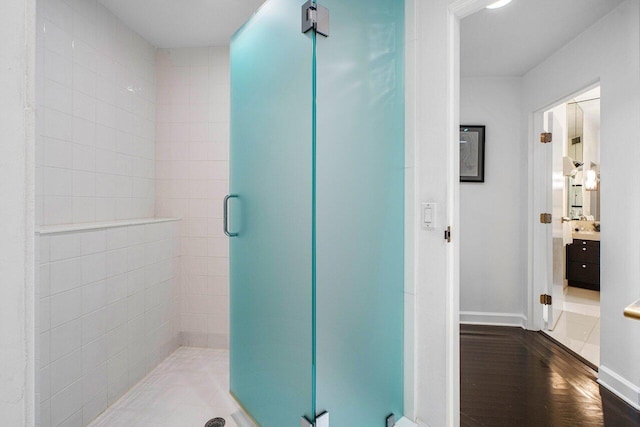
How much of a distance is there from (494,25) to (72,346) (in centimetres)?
332

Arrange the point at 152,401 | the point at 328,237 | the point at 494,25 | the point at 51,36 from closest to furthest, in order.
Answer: the point at 328,237, the point at 51,36, the point at 152,401, the point at 494,25

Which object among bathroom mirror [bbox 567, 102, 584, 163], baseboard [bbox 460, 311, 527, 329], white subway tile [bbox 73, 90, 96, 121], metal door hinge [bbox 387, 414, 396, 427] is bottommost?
baseboard [bbox 460, 311, 527, 329]

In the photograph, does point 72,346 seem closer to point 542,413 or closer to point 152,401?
point 152,401

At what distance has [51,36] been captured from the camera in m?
1.76

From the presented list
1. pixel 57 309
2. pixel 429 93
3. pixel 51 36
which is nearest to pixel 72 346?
pixel 57 309

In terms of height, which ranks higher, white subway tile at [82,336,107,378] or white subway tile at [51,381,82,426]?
white subway tile at [82,336,107,378]

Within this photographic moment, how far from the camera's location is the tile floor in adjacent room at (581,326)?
2.64m

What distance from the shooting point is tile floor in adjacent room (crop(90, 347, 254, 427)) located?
5.68ft

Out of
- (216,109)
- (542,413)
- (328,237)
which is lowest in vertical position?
(542,413)

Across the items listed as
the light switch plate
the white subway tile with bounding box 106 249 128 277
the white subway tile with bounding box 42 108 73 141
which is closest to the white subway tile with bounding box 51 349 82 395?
the white subway tile with bounding box 106 249 128 277

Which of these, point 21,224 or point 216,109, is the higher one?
point 216,109

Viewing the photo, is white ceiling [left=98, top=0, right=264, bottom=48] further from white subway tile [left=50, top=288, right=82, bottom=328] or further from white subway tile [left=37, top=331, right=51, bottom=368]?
white subway tile [left=37, top=331, right=51, bottom=368]

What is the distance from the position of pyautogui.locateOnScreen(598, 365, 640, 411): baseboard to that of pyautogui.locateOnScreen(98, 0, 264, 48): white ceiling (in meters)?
3.23

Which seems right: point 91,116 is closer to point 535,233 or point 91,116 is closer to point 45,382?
point 45,382
